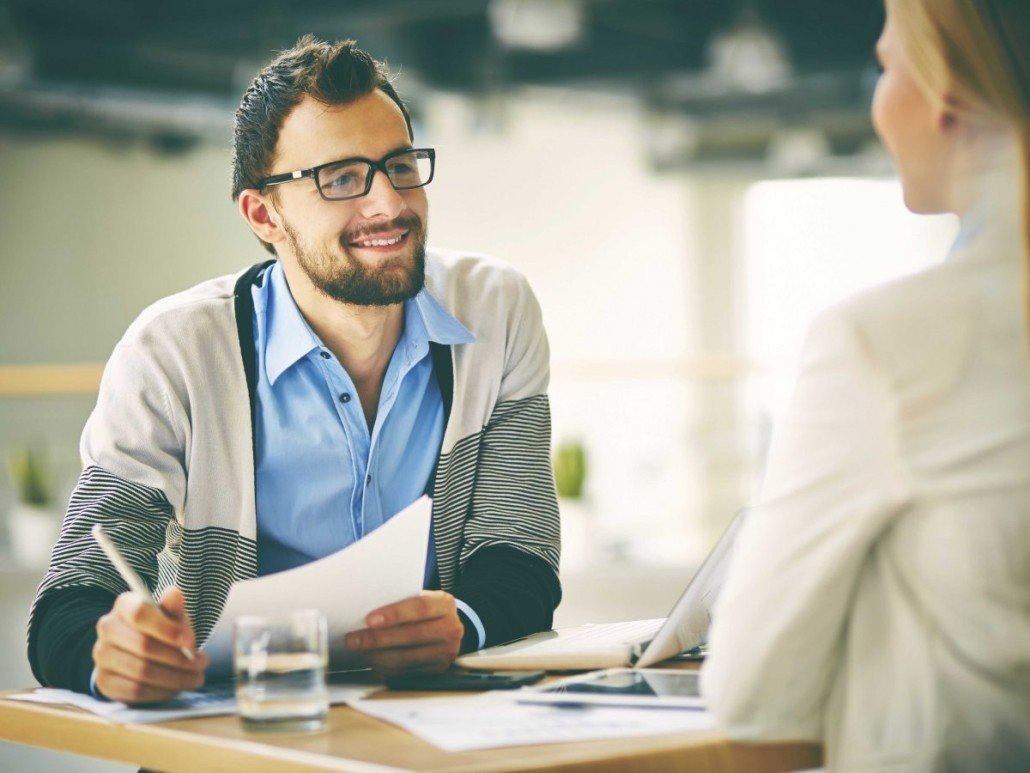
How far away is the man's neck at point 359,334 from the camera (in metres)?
2.01

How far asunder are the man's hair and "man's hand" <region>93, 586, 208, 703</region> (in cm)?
86

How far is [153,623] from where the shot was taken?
1.38 m

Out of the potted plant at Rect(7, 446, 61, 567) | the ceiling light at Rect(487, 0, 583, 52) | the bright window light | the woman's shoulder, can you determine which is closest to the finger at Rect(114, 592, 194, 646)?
the woman's shoulder

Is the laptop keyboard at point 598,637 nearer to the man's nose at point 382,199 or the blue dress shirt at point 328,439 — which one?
the blue dress shirt at point 328,439

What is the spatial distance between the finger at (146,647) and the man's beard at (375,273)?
0.71 m

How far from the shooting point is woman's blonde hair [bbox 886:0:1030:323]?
113 centimetres

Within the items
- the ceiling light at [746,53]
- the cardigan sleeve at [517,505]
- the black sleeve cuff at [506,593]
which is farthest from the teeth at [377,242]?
the ceiling light at [746,53]

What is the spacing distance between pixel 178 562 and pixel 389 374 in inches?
15.7

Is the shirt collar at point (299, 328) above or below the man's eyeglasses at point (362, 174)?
below

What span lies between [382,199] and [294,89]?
226mm

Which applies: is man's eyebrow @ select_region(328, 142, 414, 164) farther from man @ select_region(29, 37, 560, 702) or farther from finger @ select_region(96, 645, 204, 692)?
finger @ select_region(96, 645, 204, 692)

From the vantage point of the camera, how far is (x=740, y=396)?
513 inches

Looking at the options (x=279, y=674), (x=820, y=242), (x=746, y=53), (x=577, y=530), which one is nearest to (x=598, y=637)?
(x=279, y=674)

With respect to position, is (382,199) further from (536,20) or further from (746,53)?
(746,53)
